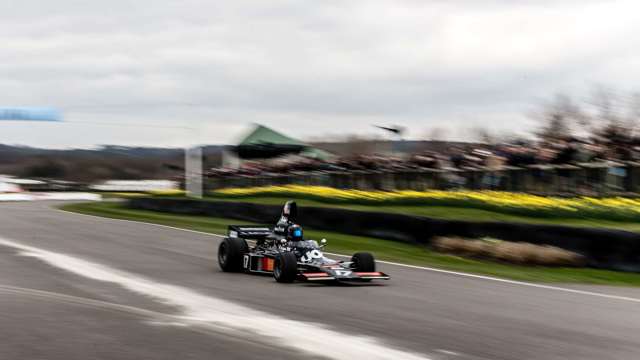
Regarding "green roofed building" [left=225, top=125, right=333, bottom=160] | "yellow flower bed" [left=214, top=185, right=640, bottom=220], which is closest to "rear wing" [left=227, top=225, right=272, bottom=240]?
"yellow flower bed" [left=214, top=185, right=640, bottom=220]

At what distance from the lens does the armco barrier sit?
1444 centimetres

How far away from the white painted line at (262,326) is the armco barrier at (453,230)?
6653 mm

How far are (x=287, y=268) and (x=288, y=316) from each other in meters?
3.14

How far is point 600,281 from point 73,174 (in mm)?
62278

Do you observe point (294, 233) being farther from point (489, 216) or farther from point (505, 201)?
point (505, 201)

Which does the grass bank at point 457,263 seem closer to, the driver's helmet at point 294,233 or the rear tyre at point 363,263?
the rear tyre at point 363,263

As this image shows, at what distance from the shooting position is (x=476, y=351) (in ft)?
24.5

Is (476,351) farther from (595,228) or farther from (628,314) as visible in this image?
(595,228)

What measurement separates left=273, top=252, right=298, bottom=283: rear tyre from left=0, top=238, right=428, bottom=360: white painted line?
1418 millimetres

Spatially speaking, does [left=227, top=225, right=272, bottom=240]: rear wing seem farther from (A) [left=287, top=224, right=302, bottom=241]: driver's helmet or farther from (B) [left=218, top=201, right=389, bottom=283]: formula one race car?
(A) [left=287, top=224, right=302, bottom=241]: driver's helmet

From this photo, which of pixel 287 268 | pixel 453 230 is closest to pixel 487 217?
pixel 453 230

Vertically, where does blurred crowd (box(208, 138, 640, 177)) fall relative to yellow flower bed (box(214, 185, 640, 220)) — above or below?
above

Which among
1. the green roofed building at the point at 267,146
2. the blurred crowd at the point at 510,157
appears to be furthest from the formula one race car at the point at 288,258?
the green roofed building at the point at 267,146

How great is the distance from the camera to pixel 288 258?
12555 mm
